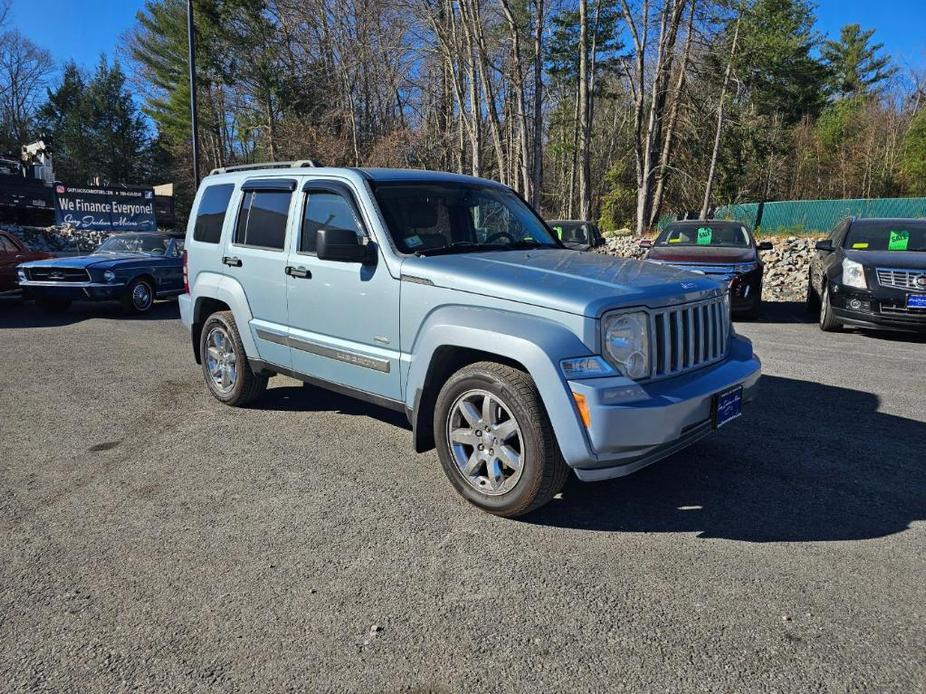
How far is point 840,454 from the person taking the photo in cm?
464

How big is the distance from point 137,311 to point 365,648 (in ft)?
35.1

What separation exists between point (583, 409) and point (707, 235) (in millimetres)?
9828

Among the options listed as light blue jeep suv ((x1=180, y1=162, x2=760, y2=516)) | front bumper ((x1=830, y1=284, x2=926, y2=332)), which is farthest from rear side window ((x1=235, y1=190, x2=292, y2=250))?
front bumper ((x1=830, y1=284, x2=926, y2=332))

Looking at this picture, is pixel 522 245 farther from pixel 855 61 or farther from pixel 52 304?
pixel 855 61

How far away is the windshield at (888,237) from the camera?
31.5ft

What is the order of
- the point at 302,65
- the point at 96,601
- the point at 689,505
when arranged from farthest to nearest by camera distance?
1. the point at 302,65
2. the point at 689,505
3. the point at 96,601

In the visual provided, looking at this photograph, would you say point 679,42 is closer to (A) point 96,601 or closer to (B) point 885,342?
(B) point 885,342

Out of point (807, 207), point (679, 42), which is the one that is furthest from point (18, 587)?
point (679, 42)

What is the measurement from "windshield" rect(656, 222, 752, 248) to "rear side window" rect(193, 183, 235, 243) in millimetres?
8512

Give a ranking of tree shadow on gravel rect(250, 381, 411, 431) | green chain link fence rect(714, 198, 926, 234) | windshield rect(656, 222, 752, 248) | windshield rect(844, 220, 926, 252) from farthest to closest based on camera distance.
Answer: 1. green chain link fence rect(714, 198, 926, 234)
2. windshield rect(656, 222, 752, 248)
3. windshield rect(844, 220, 926, 252)
4. tree shadow on gravel rect(250, 381, 411, 431)

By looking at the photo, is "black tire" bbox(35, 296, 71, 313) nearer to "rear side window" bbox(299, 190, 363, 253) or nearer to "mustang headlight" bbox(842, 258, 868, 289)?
"rear side window" bbox(299, 190, 363, 253)

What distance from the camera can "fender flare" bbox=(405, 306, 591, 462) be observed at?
3229mm

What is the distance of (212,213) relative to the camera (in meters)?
5.86

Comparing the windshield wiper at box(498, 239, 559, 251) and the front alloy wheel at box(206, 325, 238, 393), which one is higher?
the windshield wiper at box(498, 239, 559, 251)
